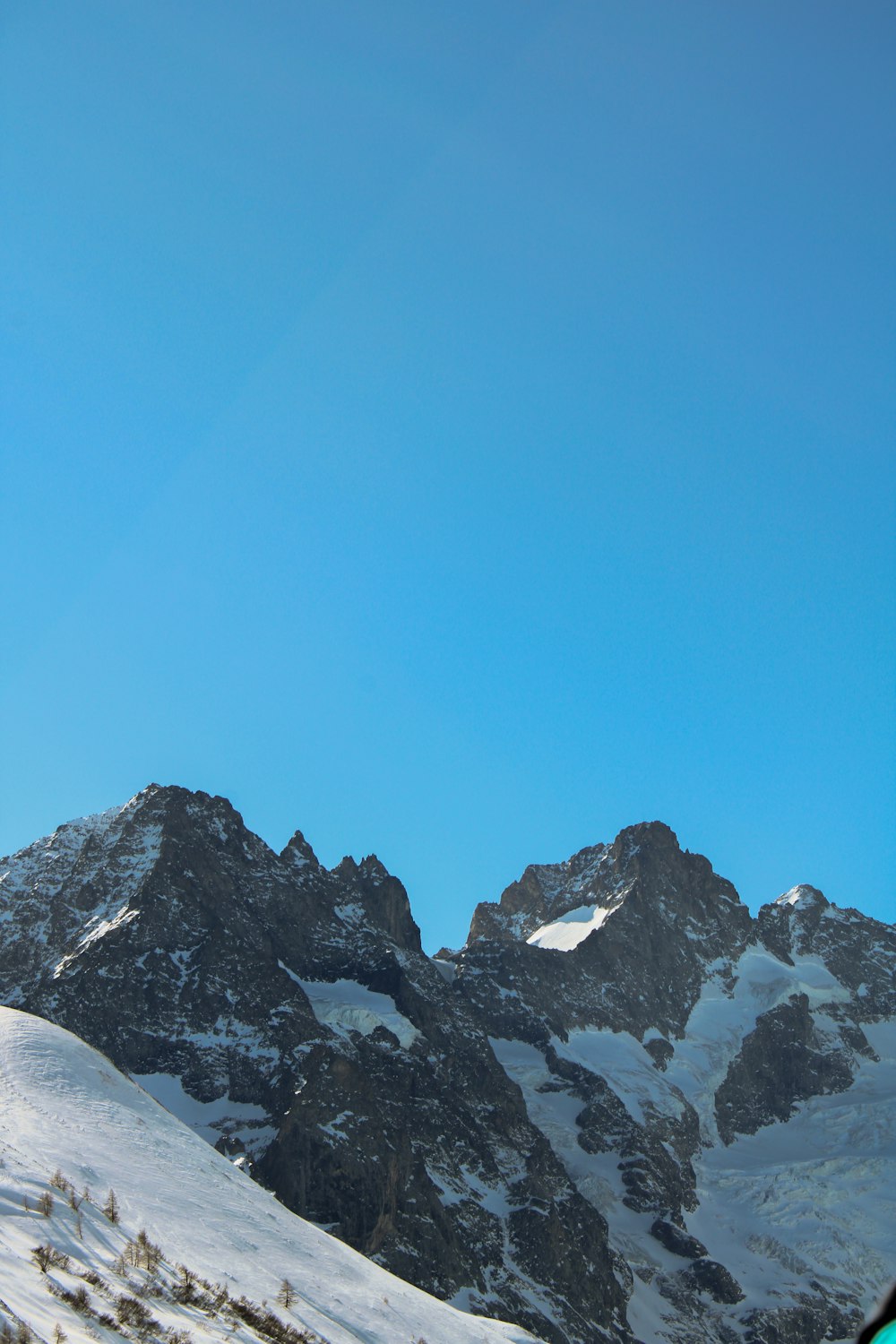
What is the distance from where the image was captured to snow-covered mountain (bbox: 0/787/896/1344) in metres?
122

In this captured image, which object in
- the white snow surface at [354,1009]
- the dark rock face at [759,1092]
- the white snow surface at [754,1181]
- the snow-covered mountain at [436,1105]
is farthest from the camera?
the dark rock face at [759,1092]

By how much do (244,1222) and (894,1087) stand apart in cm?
18349

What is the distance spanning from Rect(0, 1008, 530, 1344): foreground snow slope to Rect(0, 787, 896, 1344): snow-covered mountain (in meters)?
72.2

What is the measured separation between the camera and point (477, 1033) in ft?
561

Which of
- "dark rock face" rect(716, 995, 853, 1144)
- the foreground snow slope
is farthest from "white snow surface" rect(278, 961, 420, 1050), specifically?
the foreground snow slope

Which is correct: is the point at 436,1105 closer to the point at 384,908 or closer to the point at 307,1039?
the point at 307,1039

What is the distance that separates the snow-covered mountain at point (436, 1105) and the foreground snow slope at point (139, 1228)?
237 ft

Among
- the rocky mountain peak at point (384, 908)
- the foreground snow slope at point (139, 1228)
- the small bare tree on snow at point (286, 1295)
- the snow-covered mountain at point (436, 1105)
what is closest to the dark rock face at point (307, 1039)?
the snow-covered mountain at point (436, 1105)

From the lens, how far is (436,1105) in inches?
5591

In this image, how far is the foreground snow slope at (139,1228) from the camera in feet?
87.3

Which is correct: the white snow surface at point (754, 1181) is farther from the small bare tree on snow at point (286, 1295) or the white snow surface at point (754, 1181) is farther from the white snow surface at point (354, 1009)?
the small bare tree on snow at point (286, 1295)

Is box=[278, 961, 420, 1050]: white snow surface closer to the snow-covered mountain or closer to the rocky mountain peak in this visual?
the snow-covered mountain

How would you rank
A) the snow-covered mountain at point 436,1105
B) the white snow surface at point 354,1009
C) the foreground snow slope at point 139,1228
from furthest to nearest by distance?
the white snow surface at point 354,1009, the snow-covered mountain at point 436,1105, the foreground snow slope at point 139,1228

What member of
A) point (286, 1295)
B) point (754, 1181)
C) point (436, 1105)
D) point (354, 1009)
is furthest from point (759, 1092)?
point (286, 1295)
